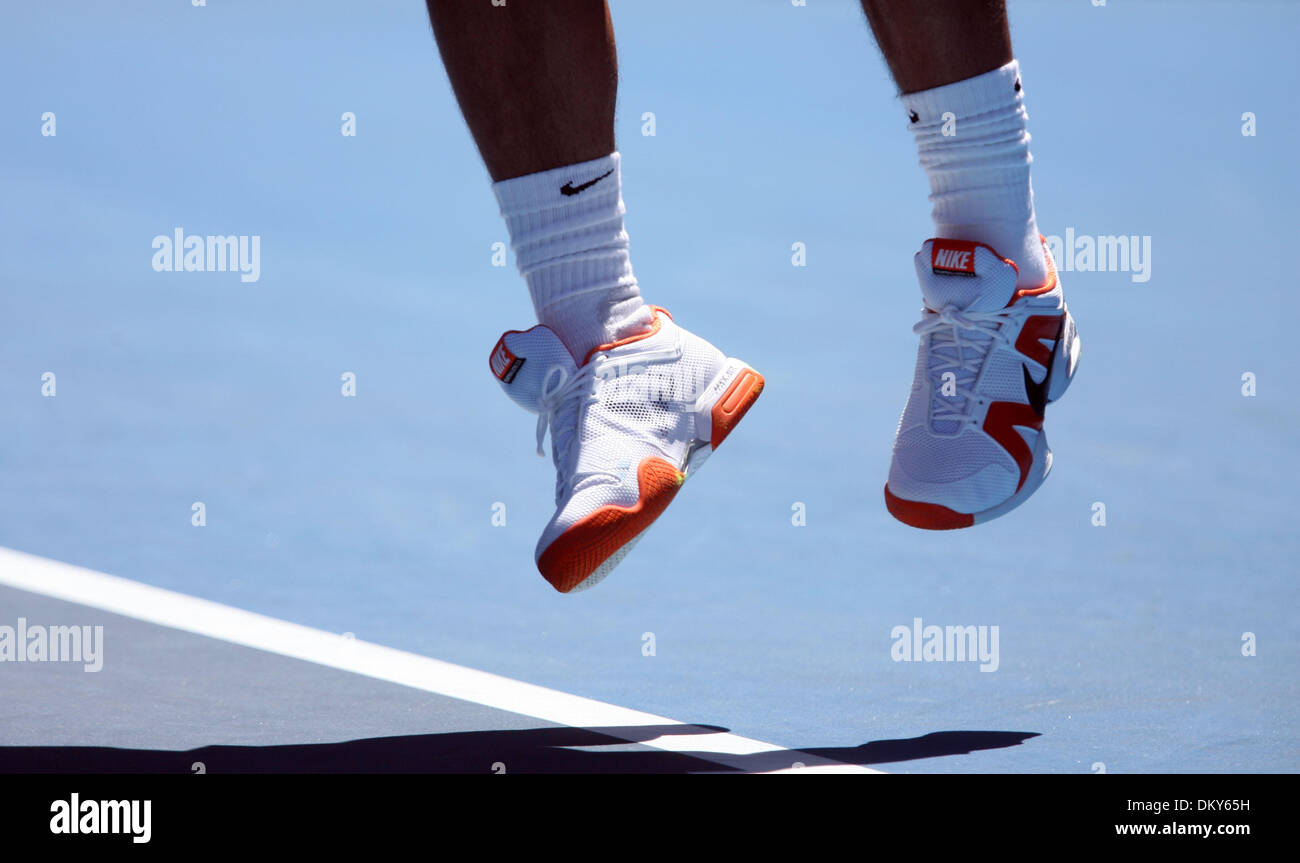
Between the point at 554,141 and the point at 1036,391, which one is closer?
the point at 554,141

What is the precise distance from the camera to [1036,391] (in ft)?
6.20

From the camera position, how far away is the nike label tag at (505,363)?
69.9 inches

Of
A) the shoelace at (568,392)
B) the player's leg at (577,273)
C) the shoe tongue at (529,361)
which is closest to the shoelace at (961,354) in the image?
the player's leg at (577,273)

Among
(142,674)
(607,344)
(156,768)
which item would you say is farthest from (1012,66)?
(142,674)

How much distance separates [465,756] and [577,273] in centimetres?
60

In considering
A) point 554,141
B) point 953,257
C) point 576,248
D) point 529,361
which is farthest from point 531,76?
point 953,257

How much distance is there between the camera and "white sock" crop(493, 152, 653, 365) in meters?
1.79

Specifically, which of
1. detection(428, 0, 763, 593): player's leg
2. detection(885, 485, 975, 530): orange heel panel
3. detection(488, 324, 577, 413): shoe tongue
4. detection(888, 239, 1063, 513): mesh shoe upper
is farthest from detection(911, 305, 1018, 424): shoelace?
detection(488, 324, 577, 413): shoe tongue

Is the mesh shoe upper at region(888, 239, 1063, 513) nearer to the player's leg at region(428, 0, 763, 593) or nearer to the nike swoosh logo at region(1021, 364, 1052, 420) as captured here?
the nike swoosh logo at region(1021, 364, 1052, 420)

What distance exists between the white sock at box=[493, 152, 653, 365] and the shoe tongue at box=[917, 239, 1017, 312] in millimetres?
367

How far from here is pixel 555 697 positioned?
208cm

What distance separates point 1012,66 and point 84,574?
1.98m

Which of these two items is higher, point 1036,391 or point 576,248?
point 576,248

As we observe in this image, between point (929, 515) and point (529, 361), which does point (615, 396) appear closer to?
point (529, 361)
